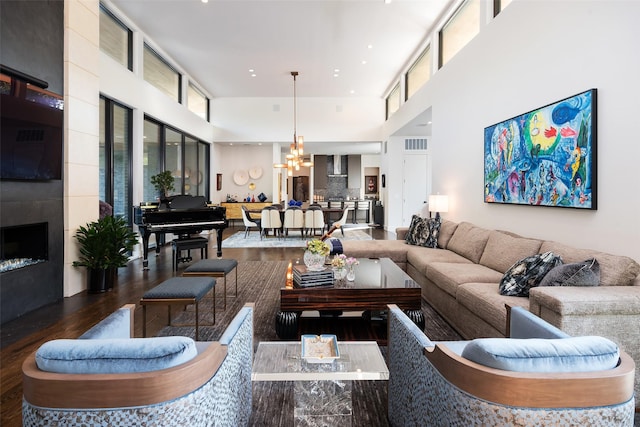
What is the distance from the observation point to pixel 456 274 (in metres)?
3.41

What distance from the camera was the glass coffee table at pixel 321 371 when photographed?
1.70 m

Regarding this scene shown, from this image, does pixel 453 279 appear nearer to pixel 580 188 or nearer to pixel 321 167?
pixel 580 188

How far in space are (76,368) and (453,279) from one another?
9.80 feet

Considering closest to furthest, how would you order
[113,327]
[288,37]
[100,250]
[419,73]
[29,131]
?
[113,327], [29,131], [100,250], [288,37], [419,73]

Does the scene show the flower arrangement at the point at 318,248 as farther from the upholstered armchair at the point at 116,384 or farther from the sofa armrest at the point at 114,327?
the upholstered armchair at the point at 116,384

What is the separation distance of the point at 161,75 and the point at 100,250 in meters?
5.27

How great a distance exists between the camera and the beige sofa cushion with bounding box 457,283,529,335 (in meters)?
2.45

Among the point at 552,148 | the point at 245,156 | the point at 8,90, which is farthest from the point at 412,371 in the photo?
the point at 245,156

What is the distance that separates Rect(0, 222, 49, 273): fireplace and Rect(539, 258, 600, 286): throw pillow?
4758mm

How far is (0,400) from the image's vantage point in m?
2.09

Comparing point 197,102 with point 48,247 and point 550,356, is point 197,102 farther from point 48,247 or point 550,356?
point 550,356

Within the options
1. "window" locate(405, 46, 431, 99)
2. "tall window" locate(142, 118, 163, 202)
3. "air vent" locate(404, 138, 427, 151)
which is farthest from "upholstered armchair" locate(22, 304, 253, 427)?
"air vent" locate(404, 138, 427, 151)

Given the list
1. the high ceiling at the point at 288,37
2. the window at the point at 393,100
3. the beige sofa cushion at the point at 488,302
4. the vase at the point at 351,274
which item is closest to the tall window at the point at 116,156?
the high ceiling at the point at 288,37

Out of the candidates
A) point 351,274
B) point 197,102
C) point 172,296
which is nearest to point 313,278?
point 351,274
